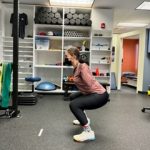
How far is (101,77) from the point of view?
746 cm

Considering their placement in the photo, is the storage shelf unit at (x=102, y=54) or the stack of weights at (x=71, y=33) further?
the storage shelf unit at (x=102, y=54)

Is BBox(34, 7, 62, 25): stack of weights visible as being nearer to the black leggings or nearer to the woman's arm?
the woman's arm

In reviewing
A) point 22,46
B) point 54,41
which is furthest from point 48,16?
point 22,46

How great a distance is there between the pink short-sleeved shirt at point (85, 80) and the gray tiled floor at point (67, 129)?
28.9 inches

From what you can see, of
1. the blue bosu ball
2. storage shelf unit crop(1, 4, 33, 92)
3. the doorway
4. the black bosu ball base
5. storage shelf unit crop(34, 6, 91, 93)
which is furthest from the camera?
the doorway

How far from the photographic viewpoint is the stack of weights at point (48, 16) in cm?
690

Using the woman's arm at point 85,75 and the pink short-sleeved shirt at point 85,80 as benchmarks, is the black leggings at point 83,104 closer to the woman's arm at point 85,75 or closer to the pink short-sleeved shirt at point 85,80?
the pink short-sleeved shirt at point 85,80

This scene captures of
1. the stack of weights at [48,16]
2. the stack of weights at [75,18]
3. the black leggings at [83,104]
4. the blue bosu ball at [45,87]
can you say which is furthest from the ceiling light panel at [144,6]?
the black leggings at [83,104]

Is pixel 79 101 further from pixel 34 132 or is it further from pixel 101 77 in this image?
pixel 101 77

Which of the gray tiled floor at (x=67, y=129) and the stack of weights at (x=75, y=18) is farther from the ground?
the stack of weights at (x=75, y=18)

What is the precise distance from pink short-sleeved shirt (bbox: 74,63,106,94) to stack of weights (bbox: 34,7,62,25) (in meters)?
3.95

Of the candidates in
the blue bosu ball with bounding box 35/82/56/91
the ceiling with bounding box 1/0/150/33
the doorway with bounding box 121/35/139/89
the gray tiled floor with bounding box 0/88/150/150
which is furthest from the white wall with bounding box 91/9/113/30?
the doorway with bounding box 121/35/139/89

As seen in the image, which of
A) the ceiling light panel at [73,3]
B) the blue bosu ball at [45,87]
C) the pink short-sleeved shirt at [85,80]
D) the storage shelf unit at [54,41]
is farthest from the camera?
the storage shelf unit at [54,41]

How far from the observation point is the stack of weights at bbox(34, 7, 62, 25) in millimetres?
6902
